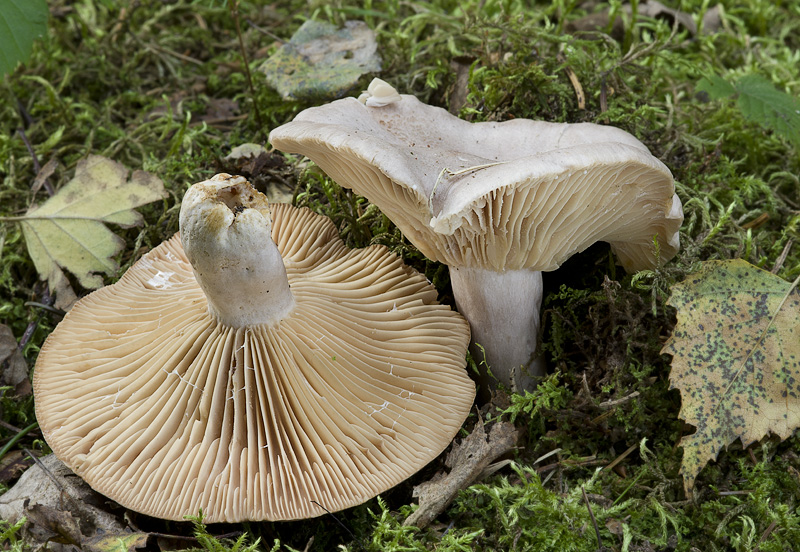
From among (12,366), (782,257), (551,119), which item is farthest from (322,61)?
(782,257)

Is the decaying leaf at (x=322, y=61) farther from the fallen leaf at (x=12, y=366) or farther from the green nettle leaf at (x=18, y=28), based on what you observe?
the fallen leaf at (x=12, y=366)

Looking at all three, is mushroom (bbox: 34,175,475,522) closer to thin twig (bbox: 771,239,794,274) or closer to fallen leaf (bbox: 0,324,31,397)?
fallen leaf (bbox: 0,324,31,397)

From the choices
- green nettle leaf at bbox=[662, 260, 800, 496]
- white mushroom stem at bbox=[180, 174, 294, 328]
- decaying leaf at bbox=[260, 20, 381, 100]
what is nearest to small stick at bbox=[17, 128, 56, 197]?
decaying leaf at bbox=[260, 20, 381, 100]

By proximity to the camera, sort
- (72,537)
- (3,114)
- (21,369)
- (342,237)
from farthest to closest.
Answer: (3,114), (342,237), (21,369), (72,537)

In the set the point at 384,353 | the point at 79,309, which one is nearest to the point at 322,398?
the point at 384,353

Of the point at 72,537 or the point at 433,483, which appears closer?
the point at 72,537

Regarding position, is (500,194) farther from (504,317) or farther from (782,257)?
(782,257)

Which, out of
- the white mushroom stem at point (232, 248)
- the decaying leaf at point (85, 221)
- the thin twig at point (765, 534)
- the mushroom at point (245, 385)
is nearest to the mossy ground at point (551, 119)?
the thin twig at point (765, 534)

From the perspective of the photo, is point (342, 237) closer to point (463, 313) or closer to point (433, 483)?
point (463, 313)
